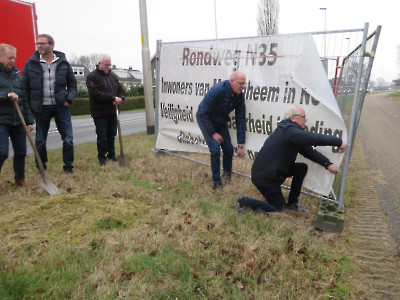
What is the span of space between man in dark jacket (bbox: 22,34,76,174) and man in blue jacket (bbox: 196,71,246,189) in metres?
2.24

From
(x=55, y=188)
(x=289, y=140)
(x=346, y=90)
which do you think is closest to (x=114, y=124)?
(x=55, y=188)

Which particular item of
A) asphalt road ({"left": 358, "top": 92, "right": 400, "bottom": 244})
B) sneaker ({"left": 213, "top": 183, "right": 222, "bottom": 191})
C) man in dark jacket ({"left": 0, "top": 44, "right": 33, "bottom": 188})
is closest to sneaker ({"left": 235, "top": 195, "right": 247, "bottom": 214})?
sneaker ({"left": 213, "top": 183, "right": 222, "bottom": 191})

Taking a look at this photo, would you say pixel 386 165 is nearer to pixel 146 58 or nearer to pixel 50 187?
pixel 146 58

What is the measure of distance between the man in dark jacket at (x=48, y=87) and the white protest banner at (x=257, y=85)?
5.89 feet

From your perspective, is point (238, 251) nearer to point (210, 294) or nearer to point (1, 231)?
point (210, 294)

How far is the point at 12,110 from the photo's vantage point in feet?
14.2

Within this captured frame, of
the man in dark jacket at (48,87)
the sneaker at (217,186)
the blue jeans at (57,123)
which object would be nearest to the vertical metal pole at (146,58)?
the man in dark jacket at (48,87)

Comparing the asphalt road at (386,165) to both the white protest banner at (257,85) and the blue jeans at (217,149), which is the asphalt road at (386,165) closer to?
the white protest banner at (257,85)

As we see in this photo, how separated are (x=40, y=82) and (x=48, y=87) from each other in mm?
134

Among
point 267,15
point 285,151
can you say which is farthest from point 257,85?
point 267,15

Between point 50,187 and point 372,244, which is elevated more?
point 50,187

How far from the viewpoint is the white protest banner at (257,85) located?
3713mm

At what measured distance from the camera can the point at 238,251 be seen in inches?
116

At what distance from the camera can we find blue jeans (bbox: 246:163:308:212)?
374 centimetres
